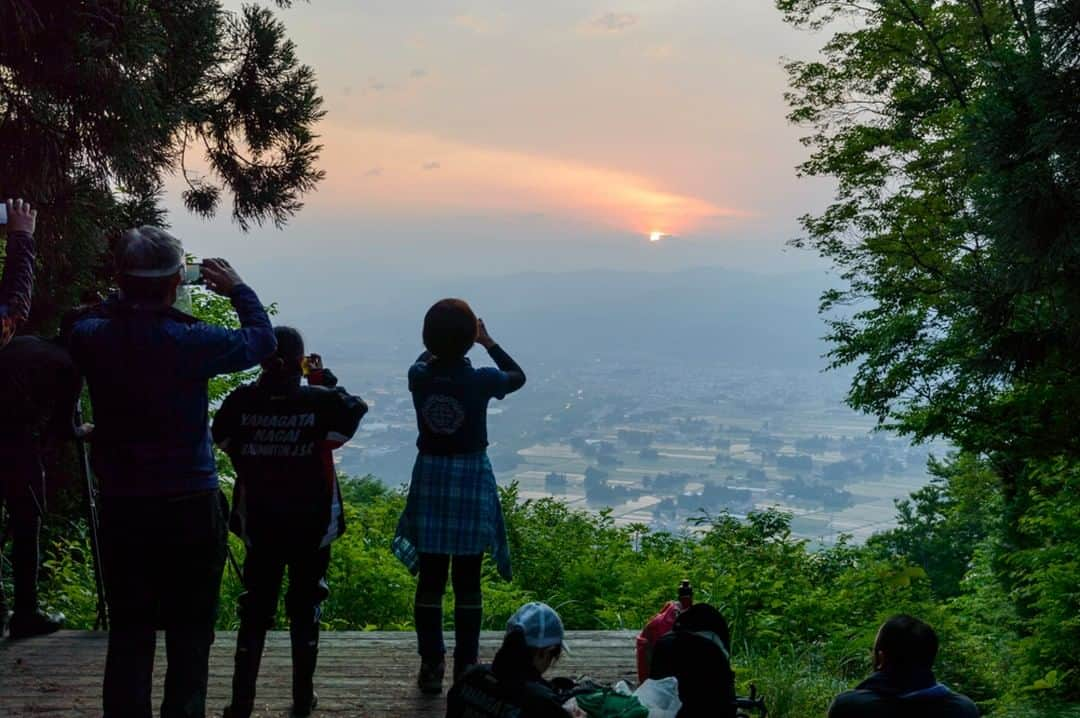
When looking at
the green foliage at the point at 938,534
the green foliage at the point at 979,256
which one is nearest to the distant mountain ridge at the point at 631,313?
the green foliage at the point at 938,534

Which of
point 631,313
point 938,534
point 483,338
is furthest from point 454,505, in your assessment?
point 631,313

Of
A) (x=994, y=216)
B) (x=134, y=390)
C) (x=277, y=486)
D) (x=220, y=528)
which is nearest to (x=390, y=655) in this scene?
(x=277, y=486)

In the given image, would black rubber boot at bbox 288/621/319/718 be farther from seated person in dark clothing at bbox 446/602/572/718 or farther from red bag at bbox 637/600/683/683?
red bag at bbox 637/600/683/683

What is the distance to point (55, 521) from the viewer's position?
1009 centimetres

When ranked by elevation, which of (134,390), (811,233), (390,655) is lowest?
(390,655)

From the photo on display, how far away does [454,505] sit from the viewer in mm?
4438

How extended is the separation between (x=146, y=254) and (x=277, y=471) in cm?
115

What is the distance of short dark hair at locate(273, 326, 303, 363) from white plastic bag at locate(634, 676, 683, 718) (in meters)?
1.85

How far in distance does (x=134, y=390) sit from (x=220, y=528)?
1.65ft

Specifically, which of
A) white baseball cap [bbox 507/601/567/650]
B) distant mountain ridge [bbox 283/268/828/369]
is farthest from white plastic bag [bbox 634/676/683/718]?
distant mountain ridge [bbox 283/268/828/369]

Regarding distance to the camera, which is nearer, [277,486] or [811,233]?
[277,486]

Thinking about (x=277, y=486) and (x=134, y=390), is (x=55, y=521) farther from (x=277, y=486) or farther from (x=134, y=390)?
(x=134, y=390)

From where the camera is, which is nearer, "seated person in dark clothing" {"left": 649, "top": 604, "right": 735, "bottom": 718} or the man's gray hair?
the man's gray hair

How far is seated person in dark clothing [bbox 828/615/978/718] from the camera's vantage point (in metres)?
3.27
